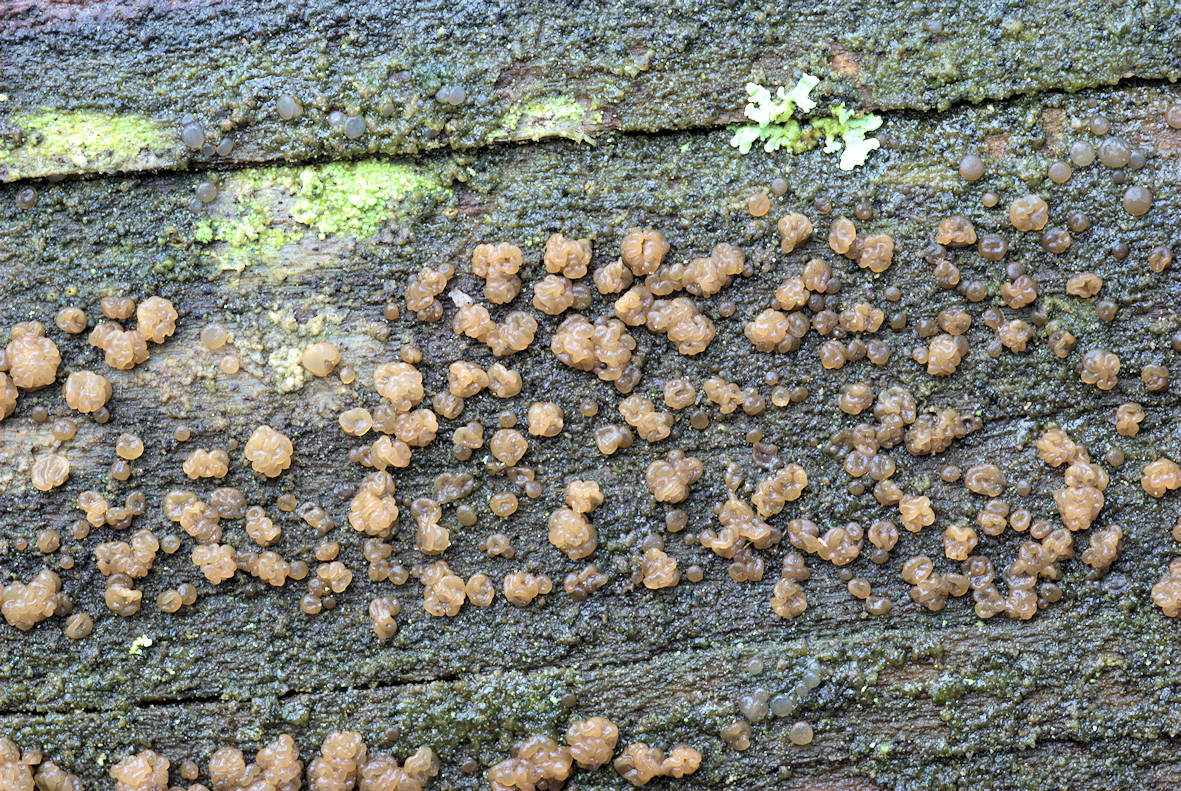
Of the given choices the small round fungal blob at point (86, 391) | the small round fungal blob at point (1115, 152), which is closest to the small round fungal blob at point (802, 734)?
the small round fungal blob at point (1115, 152)

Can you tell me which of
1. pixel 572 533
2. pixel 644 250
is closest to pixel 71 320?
pixel 572 533

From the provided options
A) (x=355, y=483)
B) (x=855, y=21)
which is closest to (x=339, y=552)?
(x=355, y=483)

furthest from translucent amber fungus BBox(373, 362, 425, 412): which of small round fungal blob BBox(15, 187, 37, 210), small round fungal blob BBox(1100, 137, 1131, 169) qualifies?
small round fungal blob BBox(1100, 137, 1131, 169)

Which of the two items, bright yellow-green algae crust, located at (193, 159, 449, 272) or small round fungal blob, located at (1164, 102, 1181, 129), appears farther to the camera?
bright yellow-green algae crust, located at (193, 159, 449, 272)

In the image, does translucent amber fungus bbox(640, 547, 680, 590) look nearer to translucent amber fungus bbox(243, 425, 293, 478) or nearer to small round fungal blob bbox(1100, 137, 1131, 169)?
translucent amber fungus bbox(243, 425, 293, 478)

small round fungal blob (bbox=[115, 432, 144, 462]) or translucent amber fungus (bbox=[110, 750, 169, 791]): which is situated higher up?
small round fungal blob (bbox=[115, 432, 144, 462])

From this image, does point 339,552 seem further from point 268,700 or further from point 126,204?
point 126,204

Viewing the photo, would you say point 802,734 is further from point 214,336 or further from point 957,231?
point 214,336

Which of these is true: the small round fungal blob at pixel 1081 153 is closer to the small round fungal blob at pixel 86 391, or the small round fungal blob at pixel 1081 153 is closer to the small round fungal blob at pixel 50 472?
the small round fungal blob at pixel 86 391
